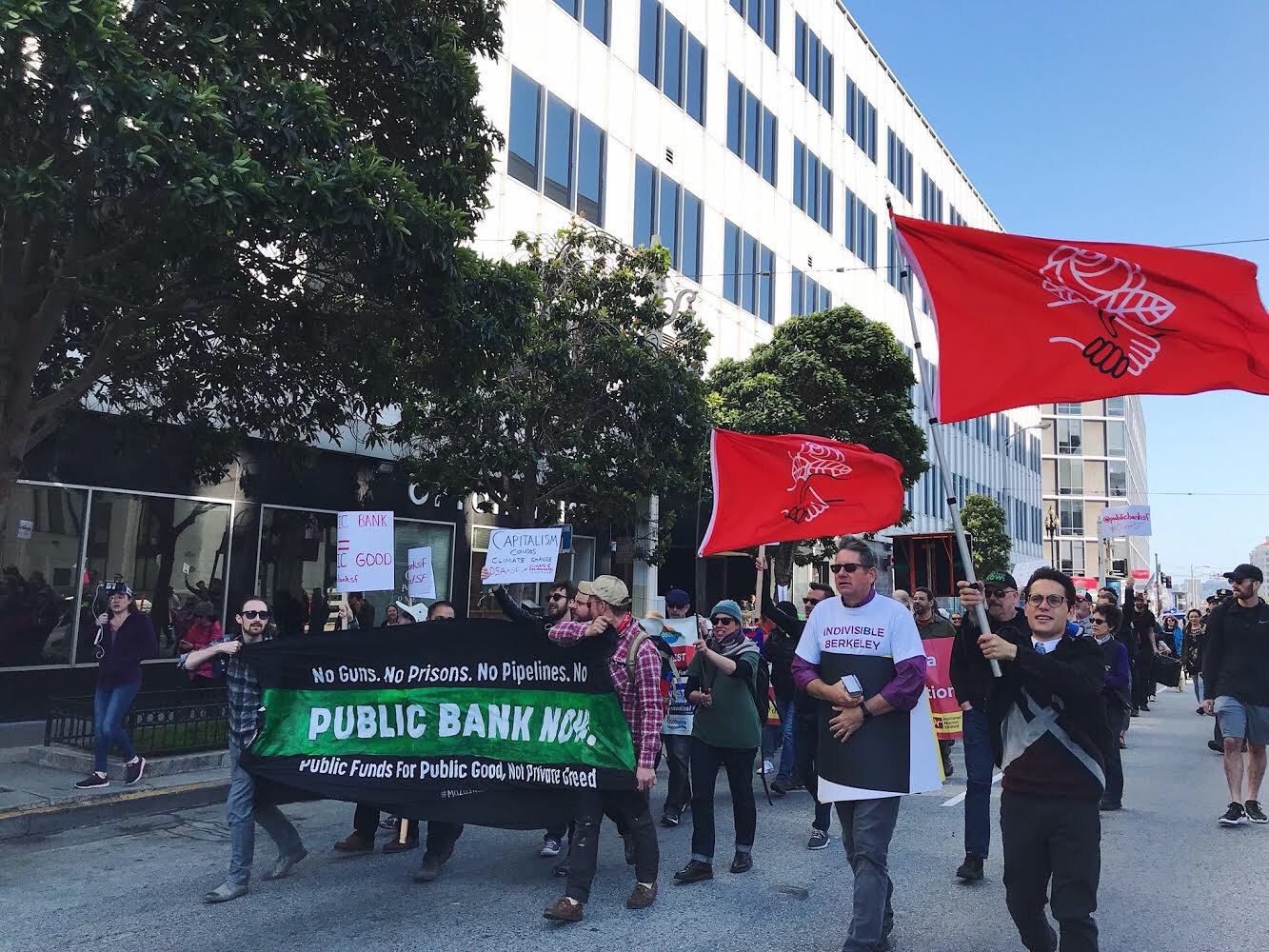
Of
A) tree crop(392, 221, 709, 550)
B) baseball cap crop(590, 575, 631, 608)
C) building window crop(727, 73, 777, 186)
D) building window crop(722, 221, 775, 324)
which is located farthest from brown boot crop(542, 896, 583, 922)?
building window crop(727, 73, 777, 186)

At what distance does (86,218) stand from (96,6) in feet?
5.90

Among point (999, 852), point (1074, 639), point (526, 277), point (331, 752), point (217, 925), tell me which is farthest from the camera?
point (526, 277)

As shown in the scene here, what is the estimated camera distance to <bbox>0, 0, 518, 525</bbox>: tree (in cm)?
700

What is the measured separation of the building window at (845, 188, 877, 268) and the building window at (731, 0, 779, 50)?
23.2 feet

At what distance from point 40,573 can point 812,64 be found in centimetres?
2748

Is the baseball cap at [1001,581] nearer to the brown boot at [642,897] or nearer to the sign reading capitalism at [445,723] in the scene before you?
the sign reading capitalism at [445,723]

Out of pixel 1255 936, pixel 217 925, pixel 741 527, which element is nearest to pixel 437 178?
pixel 741 527

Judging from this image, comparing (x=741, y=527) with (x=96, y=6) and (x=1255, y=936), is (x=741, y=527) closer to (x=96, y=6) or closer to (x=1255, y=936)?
(x=1255, y=936)

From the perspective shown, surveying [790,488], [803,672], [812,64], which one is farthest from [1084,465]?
[803,672]

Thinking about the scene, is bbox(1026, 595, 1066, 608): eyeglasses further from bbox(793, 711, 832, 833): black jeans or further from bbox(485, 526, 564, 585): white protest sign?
bbox(485, 526, 564, 585): white protest sign

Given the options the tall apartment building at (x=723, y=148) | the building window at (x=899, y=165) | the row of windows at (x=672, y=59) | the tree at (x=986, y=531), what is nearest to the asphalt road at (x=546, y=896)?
the tall apartment building at (x=723, y=148)

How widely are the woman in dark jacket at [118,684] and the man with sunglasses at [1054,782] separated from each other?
7568mm

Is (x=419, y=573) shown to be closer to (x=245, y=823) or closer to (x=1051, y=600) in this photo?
(x=245, y=823)

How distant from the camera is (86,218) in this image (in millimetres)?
7930
